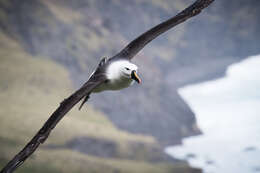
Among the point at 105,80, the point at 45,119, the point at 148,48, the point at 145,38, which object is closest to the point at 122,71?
the point at 105,80

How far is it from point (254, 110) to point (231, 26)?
1143 cm

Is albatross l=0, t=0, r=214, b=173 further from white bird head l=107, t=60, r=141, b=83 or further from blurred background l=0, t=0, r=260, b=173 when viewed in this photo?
blurred background l=0, t=0, r=260, b=173

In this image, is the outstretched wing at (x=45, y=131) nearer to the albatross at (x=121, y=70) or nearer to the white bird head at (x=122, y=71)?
the albatross at (x=121, y=70)

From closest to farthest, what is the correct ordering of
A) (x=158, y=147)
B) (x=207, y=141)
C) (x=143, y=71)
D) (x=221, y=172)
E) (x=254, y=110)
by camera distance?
(x=254, y=110), (x=221, y=172), (x=207, y=141), (x=158, y=147), (x=143, y=71)

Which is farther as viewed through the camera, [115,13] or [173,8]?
[115,13]

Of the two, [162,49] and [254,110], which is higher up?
[162,49]

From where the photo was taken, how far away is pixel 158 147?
15.7 metres

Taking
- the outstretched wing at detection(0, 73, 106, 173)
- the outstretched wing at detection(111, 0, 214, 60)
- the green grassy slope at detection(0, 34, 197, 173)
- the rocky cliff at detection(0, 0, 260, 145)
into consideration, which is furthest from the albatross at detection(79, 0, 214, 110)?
the rocky cliff at detection(0, 0, 260, 145)

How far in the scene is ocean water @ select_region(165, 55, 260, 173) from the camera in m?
8.02

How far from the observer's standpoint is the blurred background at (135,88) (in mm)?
9898

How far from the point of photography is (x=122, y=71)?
262 inches

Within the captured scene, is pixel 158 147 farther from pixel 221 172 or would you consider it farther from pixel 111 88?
pixel 111 88

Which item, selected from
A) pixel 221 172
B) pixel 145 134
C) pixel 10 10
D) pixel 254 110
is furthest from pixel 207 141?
pixel 10 10

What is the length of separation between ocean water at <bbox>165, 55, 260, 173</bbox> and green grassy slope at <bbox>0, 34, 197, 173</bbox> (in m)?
1.51
